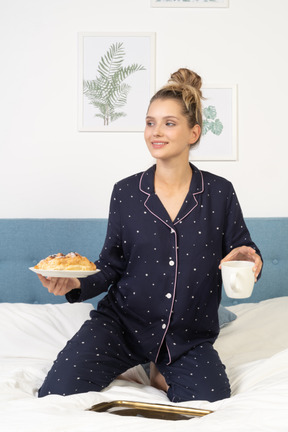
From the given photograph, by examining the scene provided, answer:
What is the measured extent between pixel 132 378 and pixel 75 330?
0.38 metres

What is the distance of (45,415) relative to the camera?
1.15 m

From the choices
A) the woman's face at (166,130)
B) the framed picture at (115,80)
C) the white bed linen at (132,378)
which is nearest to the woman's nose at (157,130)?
the woman's face at (166,130)

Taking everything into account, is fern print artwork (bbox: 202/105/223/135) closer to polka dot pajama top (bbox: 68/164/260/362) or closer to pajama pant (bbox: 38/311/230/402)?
polka dot pajama top (bbox: 68/164/260/362)

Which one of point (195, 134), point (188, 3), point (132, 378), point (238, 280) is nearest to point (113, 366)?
point (132, 378)

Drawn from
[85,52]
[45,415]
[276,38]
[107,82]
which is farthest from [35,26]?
[45,415]

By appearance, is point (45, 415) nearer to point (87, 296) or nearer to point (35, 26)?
point (87, 296)

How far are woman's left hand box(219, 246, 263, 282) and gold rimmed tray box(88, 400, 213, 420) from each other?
1.58ft

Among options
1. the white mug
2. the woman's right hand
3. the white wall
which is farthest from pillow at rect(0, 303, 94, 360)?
the white mug

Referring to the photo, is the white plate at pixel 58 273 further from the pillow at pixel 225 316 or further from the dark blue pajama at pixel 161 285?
the pillow at pixel 225 316

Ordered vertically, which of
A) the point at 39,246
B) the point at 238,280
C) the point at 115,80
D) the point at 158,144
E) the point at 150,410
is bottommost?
the point at 150,410

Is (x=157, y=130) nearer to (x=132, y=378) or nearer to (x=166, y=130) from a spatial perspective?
(x=166, y=130)

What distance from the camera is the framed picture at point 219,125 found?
8.96ft

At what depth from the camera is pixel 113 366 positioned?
5.49ft

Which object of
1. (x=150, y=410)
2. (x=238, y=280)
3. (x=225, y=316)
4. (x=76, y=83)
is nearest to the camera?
(x=150, y=410)
